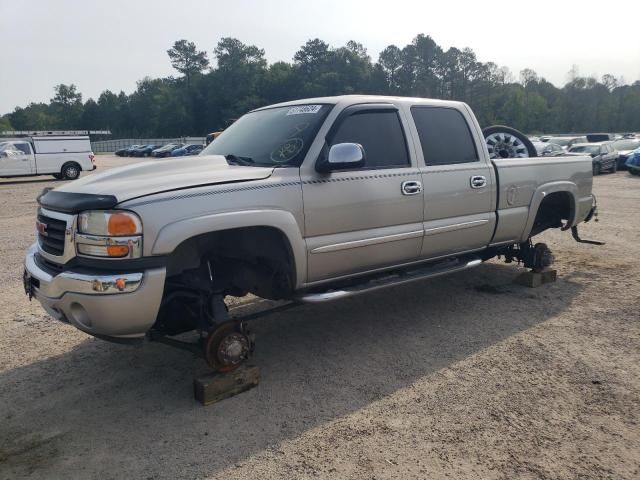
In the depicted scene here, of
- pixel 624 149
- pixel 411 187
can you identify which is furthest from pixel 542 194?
pixel 624 149

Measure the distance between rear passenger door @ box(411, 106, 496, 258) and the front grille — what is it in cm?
284

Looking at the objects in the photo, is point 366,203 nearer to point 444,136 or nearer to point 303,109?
point 303,109

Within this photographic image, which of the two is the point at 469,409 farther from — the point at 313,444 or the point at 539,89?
the point at 539,89

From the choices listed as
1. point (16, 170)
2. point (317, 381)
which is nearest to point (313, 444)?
point (317, 381)

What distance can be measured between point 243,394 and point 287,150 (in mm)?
1829

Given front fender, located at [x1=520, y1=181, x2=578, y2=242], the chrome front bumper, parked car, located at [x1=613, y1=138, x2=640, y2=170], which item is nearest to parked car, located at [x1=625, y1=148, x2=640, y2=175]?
parked car, located at [x1=613, y1=138, x2=640, y2=170]

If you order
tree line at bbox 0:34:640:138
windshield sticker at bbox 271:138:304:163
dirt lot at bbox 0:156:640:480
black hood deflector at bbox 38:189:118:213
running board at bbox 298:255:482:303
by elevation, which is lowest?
dirt lot at bbox 0:156:640:480

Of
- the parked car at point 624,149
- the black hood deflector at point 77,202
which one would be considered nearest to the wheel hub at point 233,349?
the black hood deflector at point 77,202

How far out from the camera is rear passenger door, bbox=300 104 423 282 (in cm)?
400

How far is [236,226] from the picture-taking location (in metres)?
3.53

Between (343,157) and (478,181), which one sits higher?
(343,157)

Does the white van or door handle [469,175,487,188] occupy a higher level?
the white van

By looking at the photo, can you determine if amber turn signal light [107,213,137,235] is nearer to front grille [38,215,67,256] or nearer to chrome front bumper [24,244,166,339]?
chrome front bumper [24,244,166,339]

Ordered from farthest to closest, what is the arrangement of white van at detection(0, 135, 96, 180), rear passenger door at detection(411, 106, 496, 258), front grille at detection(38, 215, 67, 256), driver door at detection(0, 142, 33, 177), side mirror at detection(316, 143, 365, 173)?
white van at detection(0, 135, 96, 180) → driver door at detection(0, 142, 33, 177) → rear passenger door at detection(411, 106, 496, 258) → side mirror at detection(316, 143, 365, 173) → front grille at detection(38, 215, 67, 256)
